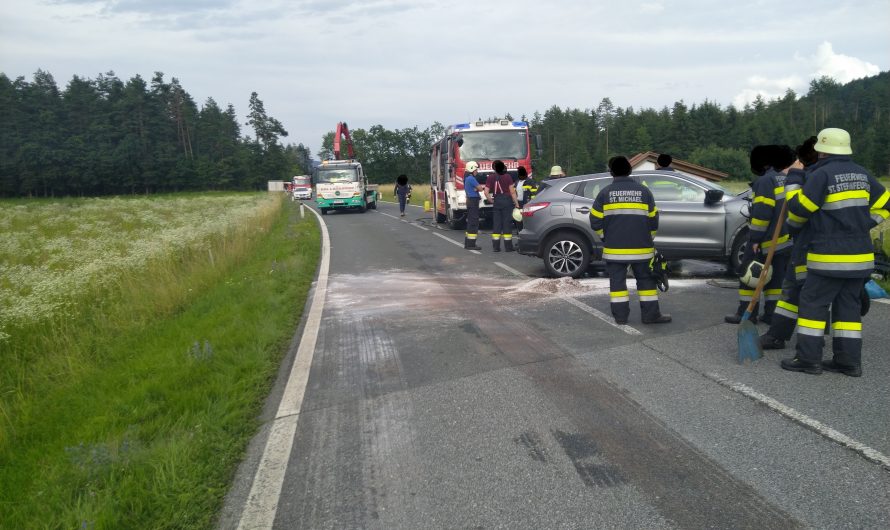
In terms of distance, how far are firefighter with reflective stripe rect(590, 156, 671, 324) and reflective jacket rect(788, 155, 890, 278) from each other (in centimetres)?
188

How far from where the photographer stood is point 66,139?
88500 millimetres

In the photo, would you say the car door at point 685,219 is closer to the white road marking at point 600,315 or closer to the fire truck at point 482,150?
the white road marking at point 600,315

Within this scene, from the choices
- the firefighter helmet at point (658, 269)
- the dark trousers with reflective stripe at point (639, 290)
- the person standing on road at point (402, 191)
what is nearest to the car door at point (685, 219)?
the firefighter helmet at point (658, 269)

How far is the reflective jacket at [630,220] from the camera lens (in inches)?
256

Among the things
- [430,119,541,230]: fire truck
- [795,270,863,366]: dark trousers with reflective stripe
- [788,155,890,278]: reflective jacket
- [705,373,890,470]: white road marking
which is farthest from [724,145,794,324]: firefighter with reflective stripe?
[430,119,541,230]: fire truck

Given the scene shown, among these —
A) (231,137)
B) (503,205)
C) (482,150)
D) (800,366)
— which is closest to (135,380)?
(800,366)

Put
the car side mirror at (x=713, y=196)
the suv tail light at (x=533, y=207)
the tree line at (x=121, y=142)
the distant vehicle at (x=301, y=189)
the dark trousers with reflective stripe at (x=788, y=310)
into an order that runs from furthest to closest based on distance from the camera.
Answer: the tree line at (x=121, y=142)
the distant vehicle at (x=301, y=189)
the suv tail light at (x=533, y=207)
the car side mirror at (x=713, y=196)
the dark trousers with reflective stripe at (x=788, y=310)

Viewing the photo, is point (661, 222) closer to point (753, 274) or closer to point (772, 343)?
point (753, 274)

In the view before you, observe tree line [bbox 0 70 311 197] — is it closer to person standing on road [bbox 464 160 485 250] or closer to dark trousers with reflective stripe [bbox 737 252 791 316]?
person standing on road [bbox 464 160 485 250]

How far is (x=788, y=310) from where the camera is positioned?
17.8 ft

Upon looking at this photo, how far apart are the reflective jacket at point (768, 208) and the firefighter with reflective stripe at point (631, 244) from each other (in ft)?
3.11

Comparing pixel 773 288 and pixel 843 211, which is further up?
pixel 843 211

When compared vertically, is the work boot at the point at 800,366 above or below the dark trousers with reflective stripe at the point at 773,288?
below

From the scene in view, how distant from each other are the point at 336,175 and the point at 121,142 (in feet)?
243
